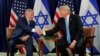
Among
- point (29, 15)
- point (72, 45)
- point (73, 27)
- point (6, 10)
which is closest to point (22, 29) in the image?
point (29, 15)

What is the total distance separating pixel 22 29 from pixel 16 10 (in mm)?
1595

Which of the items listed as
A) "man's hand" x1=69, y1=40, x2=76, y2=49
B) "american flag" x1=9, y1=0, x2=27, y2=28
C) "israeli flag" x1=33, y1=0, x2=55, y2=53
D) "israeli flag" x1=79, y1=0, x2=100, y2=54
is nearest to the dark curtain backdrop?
"american flag" x1=9, y1=0, x2=27, y2=28

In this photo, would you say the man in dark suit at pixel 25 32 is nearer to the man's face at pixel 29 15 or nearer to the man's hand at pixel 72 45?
the man's face at pixel 29 15

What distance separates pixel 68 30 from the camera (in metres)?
6.82

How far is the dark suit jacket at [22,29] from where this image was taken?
24.2ft

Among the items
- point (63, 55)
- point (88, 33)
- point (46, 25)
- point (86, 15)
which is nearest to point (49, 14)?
point (46, 25)

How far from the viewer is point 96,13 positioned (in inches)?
330

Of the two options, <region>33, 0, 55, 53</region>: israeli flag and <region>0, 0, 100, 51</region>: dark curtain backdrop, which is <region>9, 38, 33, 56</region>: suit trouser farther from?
<region>0, 0, 100, 51</region>: dark curtain backdrop

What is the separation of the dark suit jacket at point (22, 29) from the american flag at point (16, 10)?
134cm

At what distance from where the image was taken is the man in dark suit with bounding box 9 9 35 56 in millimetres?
7367

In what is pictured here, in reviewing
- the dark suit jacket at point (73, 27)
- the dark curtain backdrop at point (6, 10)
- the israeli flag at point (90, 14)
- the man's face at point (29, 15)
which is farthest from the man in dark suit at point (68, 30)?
the dark curtain backdrop at point (6, 10)

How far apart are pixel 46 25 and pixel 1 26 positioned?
139 centimetres

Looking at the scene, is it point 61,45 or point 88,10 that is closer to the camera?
point 61,45

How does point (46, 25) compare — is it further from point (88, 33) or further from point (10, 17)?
point (88, 33)
